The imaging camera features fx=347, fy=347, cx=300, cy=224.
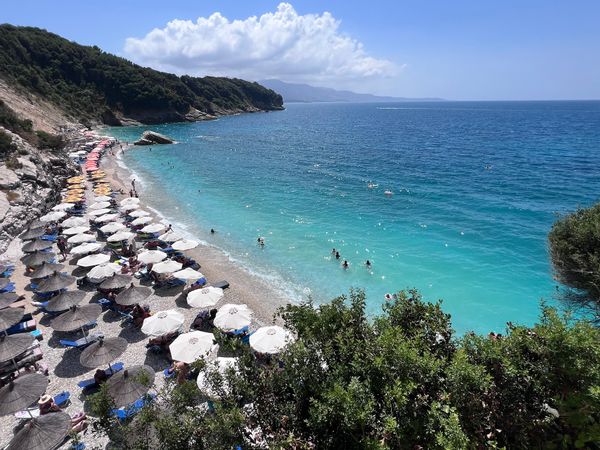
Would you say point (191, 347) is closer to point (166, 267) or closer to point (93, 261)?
point (166, 267)

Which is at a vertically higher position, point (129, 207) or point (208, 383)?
point (208, 383)

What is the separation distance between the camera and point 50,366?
1562 cm

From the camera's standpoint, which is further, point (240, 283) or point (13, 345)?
point (240, 283)

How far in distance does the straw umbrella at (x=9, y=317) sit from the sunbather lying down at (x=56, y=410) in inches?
198

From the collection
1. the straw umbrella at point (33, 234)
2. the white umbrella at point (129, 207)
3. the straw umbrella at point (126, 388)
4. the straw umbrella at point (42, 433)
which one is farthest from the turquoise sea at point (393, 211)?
the straw umbrella at point (42, 433)

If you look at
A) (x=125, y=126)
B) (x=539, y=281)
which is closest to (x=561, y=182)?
(x=539, y=281)

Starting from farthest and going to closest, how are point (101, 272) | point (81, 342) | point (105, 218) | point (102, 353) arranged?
1. point (105, 218)
2. point (101, 272)
3. point (81, 342)
4. point (102, 353)

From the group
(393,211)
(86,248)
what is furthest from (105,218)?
(393,211)

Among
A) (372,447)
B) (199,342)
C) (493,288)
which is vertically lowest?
(493,288)

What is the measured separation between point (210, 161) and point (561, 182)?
2284 inches

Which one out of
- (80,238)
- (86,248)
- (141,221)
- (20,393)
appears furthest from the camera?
(141,221)

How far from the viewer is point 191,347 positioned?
14578mm

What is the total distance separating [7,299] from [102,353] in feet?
30.3

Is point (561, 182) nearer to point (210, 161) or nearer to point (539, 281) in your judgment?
point (539, 281)
